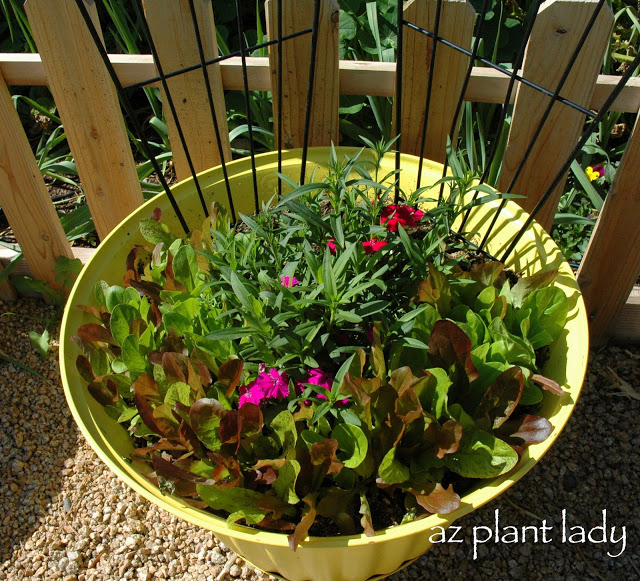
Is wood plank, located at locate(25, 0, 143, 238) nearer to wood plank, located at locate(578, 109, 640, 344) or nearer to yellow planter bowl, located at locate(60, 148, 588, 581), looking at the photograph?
yellow planter bowl, located at locate(60, 148, 588, 581)

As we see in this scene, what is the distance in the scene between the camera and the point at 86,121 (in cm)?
156

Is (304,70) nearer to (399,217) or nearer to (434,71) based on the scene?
(434,71)

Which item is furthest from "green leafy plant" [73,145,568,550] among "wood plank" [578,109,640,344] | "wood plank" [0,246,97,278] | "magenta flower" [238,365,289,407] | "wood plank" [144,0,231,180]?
"wood plank" [0,246,97,278]

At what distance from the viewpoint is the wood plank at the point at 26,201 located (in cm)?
160

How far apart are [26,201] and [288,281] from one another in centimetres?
109

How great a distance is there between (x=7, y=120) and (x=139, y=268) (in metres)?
0.64

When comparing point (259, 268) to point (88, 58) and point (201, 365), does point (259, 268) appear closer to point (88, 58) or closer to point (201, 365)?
point (201, 365)

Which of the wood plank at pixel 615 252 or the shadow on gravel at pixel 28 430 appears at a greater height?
the wood plank at pixel 615 252

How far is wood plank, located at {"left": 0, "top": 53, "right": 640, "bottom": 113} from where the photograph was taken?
1378mm

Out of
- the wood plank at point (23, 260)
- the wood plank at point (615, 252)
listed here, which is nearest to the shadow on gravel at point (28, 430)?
the wood plank at point (23, 260)

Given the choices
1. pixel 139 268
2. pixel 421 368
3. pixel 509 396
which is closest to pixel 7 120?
pixel 139 268

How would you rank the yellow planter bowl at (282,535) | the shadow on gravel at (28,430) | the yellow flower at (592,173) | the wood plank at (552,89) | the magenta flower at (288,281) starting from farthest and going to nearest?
the yellow flower at (592,173) → the shadow on gravel at (28,430) → the wood plank at (552,89) → the magenta flower at (288,281) → the yellow planter bowl at (282,535)

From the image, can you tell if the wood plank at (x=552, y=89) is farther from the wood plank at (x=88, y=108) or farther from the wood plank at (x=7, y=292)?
the wood plank at (x=7, y=292)

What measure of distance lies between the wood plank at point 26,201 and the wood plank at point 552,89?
50.3 inches
